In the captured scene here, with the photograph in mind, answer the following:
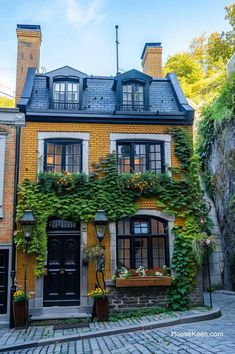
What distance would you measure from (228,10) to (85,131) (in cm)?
1575

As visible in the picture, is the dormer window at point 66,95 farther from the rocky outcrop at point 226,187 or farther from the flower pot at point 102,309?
the rocky outcrop at point 226,187

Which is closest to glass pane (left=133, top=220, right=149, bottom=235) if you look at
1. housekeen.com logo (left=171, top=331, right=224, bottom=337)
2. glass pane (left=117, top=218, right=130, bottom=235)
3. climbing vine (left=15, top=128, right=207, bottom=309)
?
glass pane (left=117, top=218, right=130, bottom=235)

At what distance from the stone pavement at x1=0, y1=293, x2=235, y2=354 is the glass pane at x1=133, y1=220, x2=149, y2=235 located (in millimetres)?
2651

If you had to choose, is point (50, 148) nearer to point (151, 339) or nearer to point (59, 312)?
point (59, 312)

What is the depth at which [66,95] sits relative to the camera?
12.0 metres

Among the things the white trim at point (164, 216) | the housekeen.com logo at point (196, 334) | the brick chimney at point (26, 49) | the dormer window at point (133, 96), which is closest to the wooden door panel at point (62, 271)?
the white trim at point (164, 216)

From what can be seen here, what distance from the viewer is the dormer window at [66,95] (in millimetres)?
11820

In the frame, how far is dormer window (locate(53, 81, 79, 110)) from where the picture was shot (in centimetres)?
1182

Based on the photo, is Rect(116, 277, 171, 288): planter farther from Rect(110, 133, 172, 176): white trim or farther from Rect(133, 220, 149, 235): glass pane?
Rect(110, 133, 172, 176): white trim

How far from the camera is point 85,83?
12.3 m

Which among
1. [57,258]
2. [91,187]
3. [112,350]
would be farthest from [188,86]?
[112,350]

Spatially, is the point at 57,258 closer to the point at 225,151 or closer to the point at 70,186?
the point at 70,186

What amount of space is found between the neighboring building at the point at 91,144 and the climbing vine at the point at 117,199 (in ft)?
1.06

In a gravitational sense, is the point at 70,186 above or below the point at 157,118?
below
